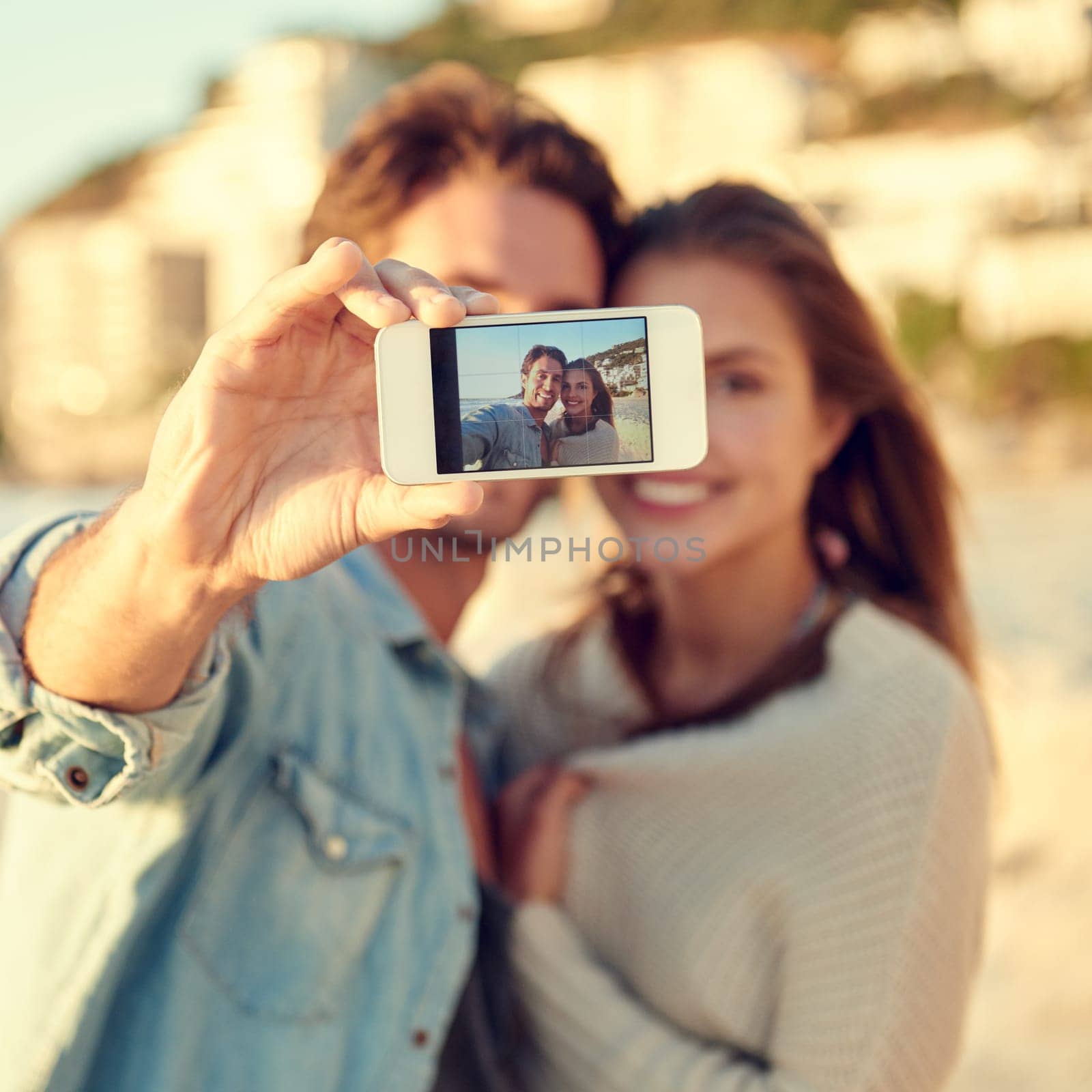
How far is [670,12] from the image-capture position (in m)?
39.6

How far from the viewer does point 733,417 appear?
6.44 ft

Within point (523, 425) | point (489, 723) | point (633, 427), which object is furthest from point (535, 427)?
point (489, 723)

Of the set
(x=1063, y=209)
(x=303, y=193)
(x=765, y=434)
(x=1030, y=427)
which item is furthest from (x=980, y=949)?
(x=303, y=193)

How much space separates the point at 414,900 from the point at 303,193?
25.4 meters

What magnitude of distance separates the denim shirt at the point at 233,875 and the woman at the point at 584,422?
50 cm

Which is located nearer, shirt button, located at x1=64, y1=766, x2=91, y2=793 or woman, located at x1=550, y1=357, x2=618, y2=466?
woman, located at x1=550, y1=357, x2=618, y2=466

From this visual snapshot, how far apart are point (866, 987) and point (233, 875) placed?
974 mm

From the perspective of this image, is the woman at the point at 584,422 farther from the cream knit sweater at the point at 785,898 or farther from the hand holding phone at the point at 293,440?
the cream knit sweater at the point at 785,898

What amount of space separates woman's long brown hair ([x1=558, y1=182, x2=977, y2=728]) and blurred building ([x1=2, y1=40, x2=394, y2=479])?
847 inches

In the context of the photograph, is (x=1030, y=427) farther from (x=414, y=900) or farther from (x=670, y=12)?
(x=670, y=12)

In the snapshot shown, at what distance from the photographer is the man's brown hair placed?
2.23 metres

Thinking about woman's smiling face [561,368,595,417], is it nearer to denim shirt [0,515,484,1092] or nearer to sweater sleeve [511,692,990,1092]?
denim shirt [0,515,484,1092]

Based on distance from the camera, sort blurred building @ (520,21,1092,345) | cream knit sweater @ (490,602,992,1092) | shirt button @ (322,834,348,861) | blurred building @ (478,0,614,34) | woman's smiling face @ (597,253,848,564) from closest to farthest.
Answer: shirt button @ (322,834,348,861), cream knit sweater @ (490,602,992,1092), woman's smiling face @ (597,253,848,564), blurred building @ (520,21,1092,345), blurred building @ (478,0,614,34)

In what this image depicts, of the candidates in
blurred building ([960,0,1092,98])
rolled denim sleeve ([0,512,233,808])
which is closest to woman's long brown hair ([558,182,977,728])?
rolled denim sleeve ([0,512,233,808])
